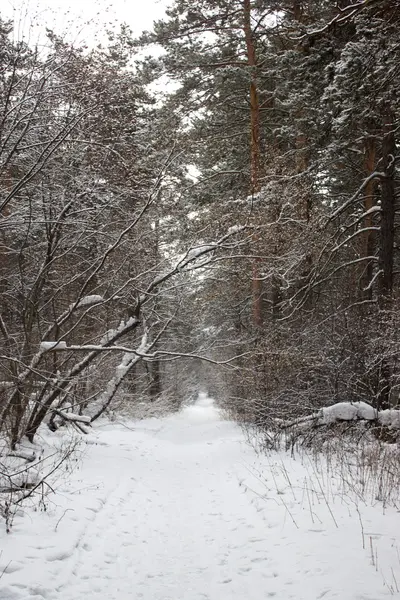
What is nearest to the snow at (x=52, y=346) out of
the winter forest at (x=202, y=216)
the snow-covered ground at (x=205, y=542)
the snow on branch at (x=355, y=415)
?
the winter forest at (x=202, y=216)

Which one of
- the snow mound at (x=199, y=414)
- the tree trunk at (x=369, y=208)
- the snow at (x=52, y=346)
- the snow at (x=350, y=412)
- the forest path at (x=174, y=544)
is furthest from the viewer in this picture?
the snow mound at (x=199, y=414)

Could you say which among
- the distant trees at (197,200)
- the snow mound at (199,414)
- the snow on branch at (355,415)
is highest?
the distant trees at (197,200)

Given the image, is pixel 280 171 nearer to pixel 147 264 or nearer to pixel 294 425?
pixel 147 264

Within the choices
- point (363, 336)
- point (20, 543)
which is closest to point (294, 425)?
point (363, 336)

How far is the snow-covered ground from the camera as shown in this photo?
371 centimetres

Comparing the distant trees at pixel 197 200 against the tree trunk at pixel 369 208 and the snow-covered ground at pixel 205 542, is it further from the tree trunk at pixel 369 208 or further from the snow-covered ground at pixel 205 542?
the snow-covered ground at pixel 205 542

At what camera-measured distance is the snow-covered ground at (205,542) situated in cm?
371

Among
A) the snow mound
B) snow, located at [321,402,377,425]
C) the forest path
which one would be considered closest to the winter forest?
snow, located at [321,402,377,425]

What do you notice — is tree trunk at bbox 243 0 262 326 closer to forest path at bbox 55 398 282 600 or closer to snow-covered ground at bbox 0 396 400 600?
forest path at bbox 55 398 282 600

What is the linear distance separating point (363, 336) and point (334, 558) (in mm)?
6412

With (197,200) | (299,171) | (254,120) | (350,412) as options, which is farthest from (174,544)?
(254,120)

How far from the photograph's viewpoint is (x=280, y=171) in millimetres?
12344

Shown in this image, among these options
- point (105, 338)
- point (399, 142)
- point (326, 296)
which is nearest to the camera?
point (105, 338)

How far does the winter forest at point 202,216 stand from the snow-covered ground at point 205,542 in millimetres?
274
